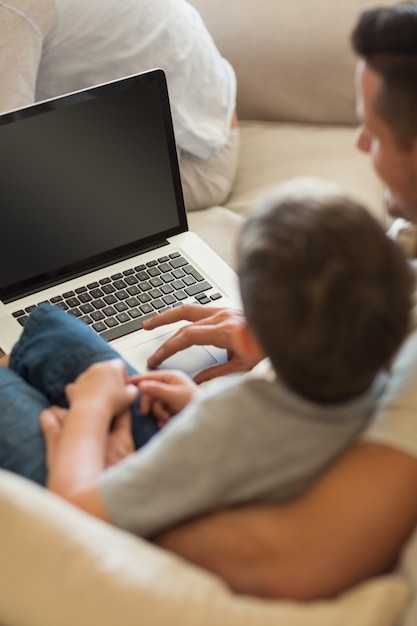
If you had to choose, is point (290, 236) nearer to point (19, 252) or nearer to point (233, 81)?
point (19, 252)

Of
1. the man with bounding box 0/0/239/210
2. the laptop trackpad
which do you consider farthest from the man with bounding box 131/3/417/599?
the man with bounding box 0/0/239/210

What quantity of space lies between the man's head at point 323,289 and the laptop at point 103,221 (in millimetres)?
476

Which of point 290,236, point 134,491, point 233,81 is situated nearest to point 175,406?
point 134,491

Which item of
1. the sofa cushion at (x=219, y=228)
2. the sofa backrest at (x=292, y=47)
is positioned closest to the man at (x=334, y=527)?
the sofa cushion at (x=219, y=228)

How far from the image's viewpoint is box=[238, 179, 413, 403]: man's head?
0.74 metres

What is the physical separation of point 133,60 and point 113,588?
1.10m

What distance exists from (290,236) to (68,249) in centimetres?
67

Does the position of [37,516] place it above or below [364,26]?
below

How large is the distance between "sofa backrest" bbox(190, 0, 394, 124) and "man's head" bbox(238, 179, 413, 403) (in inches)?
47.4

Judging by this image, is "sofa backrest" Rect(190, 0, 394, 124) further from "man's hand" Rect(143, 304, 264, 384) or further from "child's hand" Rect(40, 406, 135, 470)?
"child's hand" Rect(40, 406, 135, 470)

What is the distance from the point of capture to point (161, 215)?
4.66 ft

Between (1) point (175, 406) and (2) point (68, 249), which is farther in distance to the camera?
(2) point (68, 249)

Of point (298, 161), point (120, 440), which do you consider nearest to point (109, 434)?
point (120, 440)

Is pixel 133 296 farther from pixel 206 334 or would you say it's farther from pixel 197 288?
pixel 206 334
